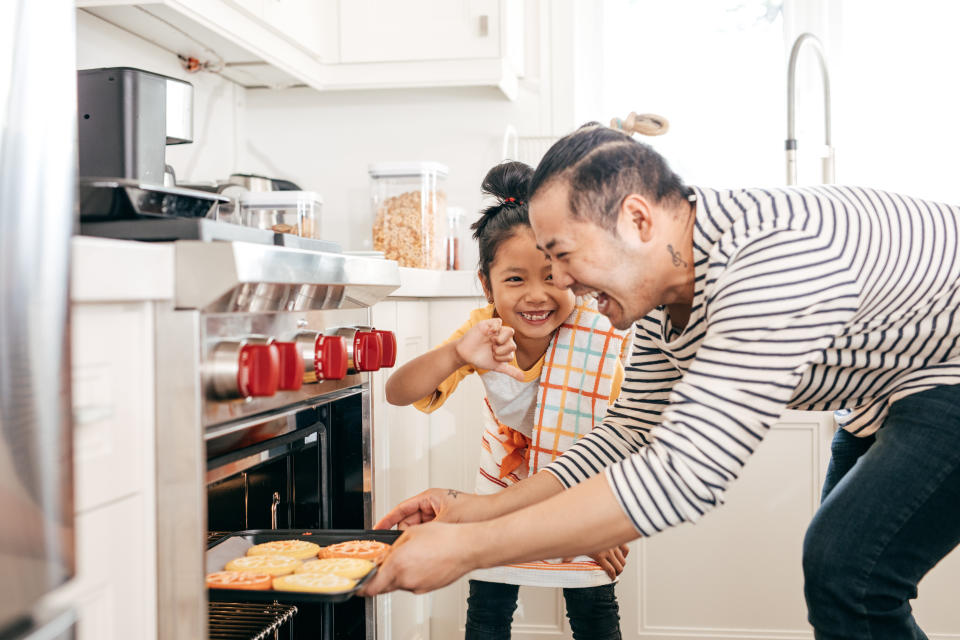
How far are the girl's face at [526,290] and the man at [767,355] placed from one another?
322mm

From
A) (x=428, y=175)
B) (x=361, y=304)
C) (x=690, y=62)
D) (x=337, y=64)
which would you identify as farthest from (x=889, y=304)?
(x=690, y=62)

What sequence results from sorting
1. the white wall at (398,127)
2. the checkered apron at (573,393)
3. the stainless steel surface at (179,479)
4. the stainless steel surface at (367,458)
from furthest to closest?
the white wall at (398,127) → the checkered apron at (573,393) → the stainless steel surface at (367,458) → the stainless steel surface at (179,479)

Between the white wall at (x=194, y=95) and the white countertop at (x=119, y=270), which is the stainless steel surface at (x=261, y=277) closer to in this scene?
the white countertop at (x=119, y=270)

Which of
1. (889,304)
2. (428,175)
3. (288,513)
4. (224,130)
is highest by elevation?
(224,130)

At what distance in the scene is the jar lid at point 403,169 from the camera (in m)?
1.92

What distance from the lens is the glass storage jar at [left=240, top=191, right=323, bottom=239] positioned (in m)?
1.79

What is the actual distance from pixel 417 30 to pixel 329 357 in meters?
1.29

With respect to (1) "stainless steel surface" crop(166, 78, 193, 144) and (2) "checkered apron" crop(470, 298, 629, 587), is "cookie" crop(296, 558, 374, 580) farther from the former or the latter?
(1) "stainless steel surface" crop(166, 78, 193, 144)

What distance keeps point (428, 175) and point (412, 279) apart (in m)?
0.49

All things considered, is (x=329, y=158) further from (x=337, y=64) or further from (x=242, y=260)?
(x=242, y=260)

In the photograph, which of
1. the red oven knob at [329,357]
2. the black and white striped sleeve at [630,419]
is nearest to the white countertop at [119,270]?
the red oven knob at [329,357]

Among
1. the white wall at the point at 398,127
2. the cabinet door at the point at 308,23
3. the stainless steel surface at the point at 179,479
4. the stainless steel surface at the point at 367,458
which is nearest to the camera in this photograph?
the stainless steel surface at the point at 179,479

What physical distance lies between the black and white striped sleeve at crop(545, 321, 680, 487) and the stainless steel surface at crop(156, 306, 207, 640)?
1.70ft

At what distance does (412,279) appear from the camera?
1536mm
